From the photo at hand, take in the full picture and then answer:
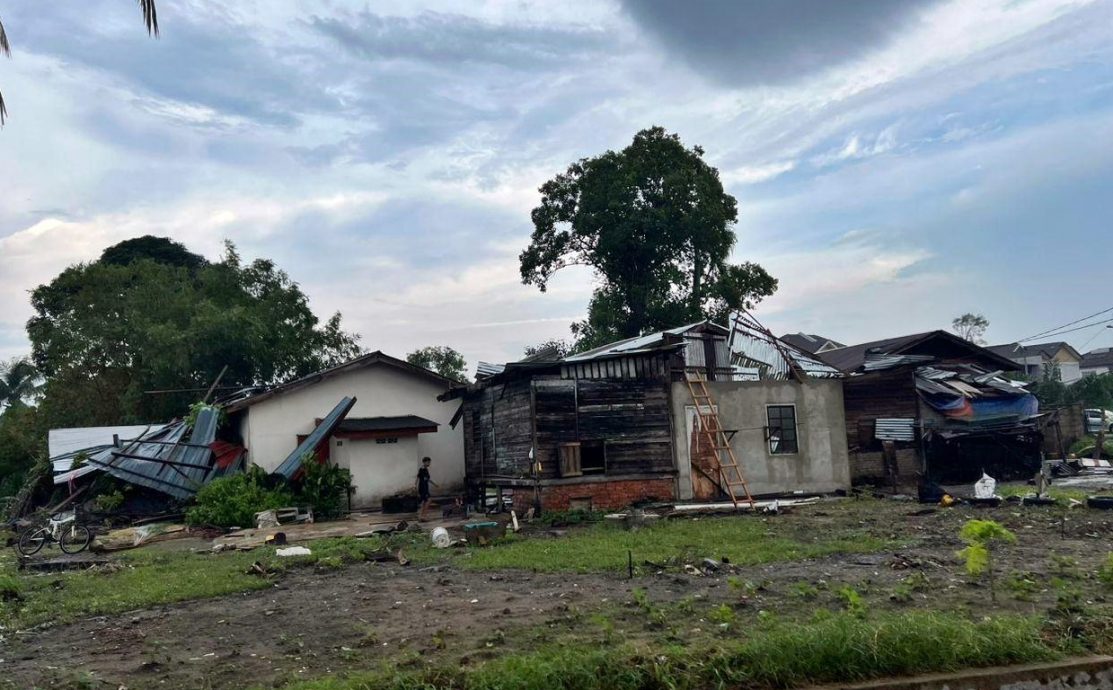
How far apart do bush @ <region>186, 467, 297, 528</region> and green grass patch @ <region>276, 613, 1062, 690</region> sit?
14853mm

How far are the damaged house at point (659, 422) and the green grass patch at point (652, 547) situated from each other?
3.21m

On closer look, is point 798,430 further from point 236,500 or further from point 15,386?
point 15,386

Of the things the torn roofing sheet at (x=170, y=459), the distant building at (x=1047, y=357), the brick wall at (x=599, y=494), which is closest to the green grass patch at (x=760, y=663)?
the brick wall at (x=599, y=494)

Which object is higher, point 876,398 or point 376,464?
point 876,398

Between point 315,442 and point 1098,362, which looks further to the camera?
point 1098,362

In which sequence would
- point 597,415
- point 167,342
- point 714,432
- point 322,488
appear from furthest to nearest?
point 167,342 < point 322,488 < point 714,432 < point 597,415

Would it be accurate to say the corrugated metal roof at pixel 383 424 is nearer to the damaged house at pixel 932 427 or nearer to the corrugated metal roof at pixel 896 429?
the damaged house at pixel 932 427

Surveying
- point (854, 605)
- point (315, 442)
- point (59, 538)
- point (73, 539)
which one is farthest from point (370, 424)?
point (854, 605)

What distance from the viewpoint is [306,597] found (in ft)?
32.8

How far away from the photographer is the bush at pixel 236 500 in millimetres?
19594

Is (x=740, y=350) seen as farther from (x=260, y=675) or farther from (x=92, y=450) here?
(x=92, y=450)

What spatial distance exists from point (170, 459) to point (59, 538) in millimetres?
7389

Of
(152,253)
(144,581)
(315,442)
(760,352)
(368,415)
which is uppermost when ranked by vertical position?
(152,253)

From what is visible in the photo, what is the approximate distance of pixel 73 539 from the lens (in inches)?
648
